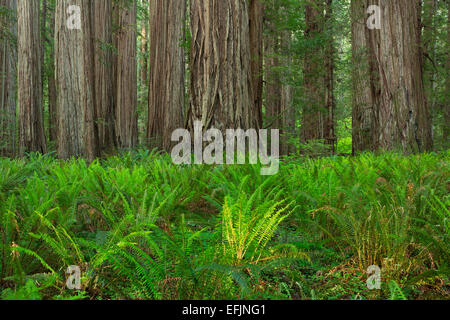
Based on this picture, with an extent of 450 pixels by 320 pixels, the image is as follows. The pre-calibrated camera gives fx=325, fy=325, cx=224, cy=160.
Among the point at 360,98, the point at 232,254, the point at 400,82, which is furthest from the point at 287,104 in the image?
the point at 232,254

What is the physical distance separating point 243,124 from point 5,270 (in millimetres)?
3645

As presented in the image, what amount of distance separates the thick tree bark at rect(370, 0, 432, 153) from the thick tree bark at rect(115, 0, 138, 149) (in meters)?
7.93

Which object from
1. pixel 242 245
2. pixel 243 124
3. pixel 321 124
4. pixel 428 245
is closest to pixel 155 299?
pixel 242 245

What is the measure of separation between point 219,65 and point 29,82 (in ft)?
18.8

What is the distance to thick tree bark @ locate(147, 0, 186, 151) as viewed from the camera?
27.0 ft

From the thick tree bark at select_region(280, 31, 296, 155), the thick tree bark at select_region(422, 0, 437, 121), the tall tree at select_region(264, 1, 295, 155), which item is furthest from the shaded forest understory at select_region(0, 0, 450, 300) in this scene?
the thick tree bark at select_region(422, 0, 437, 121)

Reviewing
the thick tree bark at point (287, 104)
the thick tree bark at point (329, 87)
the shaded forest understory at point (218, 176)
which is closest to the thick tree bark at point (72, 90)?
the shaded forest understory at point (218, 176)

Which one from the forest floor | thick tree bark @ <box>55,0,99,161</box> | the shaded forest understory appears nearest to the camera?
the forest floor

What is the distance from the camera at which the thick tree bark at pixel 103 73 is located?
702cm

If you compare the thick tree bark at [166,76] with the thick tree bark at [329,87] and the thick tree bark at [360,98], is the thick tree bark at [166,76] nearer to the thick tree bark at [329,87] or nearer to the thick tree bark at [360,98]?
the thick tree bark at [360,98]

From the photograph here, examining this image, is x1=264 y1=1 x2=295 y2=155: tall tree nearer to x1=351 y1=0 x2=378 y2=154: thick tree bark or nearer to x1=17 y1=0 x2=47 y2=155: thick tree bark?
x1=351 y1=0 x2=378 y2=154: thick tree bark

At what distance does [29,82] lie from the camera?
25.8 ft

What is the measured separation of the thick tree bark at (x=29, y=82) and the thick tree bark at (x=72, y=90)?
245 centimetres

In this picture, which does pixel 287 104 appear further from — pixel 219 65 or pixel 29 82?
pixel 219 65
